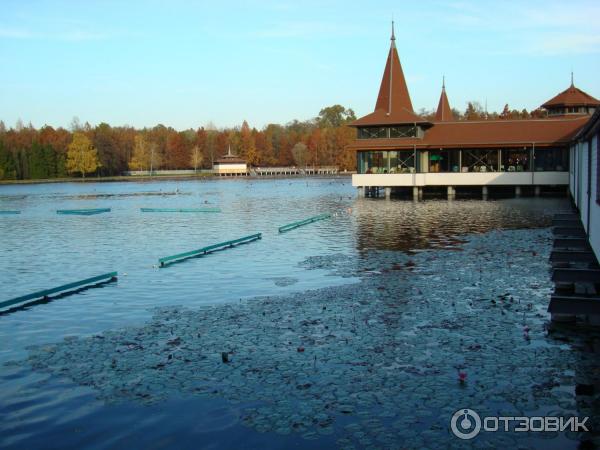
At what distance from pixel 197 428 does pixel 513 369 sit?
487cm

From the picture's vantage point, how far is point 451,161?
54.2 metres

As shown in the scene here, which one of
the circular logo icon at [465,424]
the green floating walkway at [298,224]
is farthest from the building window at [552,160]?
the circular logo icon at [465,424]

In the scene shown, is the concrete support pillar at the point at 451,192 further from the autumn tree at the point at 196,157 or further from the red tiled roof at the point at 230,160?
the autumn tree at the point at 196,157

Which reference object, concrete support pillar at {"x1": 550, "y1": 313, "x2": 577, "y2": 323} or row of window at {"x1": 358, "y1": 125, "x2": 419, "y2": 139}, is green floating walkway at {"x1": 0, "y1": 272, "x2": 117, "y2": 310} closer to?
concrete support pillar at {"x1": 550, "y1": 313, "x2": 577, "y2": 323}

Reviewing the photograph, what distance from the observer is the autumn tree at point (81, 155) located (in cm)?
12400

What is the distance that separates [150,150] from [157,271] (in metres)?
128

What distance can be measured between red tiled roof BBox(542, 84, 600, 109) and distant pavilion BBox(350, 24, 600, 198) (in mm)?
4703

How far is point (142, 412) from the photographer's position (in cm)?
842

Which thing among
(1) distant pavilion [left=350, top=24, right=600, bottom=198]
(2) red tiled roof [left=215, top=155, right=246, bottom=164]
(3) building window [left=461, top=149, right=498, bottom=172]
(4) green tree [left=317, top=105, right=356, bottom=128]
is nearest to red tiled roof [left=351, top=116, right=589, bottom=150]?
(1) distant pavilion [left=350, top=24, right=600, bottom=198]

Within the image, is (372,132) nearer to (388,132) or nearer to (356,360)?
(388,132)

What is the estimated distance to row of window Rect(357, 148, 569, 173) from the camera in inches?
2039

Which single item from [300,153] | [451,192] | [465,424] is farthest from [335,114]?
[465,424]

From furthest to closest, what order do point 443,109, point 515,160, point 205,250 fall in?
point 443,109 → point 515,160 → point 205,250

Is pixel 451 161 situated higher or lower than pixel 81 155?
lower
